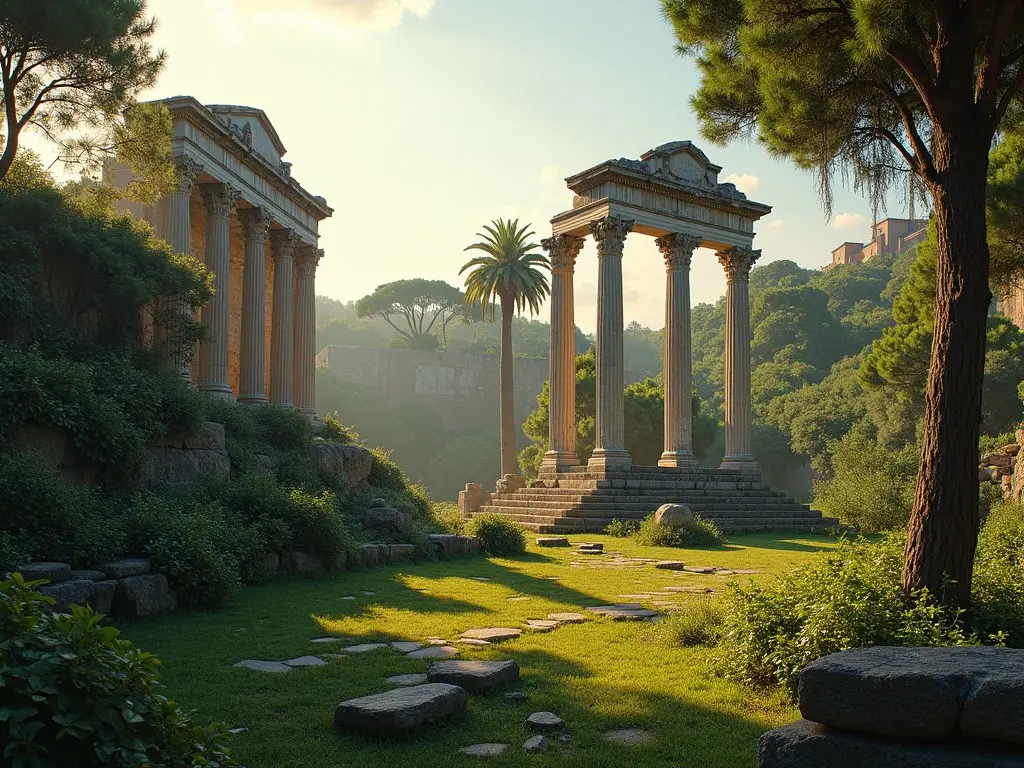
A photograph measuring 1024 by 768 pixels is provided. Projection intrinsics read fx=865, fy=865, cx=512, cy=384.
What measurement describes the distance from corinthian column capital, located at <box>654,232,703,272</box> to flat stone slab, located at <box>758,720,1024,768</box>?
24.4m

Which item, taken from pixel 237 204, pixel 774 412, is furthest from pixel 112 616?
pixel 774 412

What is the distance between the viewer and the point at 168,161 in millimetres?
16594

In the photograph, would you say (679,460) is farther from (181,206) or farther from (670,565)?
(181,206)

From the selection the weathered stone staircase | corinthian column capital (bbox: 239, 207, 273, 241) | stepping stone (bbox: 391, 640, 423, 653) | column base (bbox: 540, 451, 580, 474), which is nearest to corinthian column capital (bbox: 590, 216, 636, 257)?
column base (bbox: 540, 451, 580, 474)

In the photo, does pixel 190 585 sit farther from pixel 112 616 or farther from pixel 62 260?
pixel 62 260

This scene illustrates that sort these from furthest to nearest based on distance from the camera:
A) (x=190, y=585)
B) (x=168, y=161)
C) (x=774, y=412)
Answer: (x=774, y=412) → (x=168, y=161) → (x=190, y=585)

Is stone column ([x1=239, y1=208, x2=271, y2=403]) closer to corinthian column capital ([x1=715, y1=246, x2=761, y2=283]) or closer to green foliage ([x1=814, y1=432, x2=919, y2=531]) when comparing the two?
corinthian column capital ([x1=715, y1=246, x2=761, y2=283])

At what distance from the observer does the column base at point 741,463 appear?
27.5 metres

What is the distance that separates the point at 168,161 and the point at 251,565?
30.8 ft

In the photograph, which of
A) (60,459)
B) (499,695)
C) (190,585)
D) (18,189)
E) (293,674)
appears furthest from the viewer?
(18,189)

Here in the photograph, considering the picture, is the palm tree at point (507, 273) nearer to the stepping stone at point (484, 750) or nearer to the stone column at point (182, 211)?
the stone column at point (182, 211)

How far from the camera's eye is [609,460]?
24875 mm

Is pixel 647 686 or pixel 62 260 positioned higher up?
pixel 62 260

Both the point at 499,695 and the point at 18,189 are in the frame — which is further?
the point at 18,189
